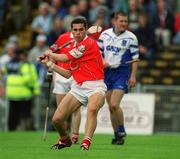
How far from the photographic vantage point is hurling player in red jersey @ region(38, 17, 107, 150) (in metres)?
15.4

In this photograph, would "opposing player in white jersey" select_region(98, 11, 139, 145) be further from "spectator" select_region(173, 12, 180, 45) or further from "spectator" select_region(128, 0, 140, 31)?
"spectator" select_region(173, 12, 180, 45)

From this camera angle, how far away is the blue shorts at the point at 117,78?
60.3 feet

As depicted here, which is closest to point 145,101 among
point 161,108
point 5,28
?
point 161,108

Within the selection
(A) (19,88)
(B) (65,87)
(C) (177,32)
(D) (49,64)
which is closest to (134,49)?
(B) (65,87)

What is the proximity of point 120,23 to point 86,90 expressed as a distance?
2.93 meters

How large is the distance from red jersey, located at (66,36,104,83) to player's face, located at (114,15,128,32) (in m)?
2.58

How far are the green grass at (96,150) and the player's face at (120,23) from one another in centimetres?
227

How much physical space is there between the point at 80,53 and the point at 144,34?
11.0 m

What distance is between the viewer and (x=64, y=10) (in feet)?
94.0

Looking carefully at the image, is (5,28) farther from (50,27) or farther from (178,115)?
(178,115)

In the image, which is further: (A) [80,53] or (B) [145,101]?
(B) [145,101]

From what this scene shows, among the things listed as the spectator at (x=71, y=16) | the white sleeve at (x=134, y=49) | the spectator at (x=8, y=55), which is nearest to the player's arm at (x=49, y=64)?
the white sleeve at (x=134, y=49)

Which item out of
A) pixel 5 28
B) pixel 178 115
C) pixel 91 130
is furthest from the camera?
pixel 5 28

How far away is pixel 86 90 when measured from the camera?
15719 millimetres
